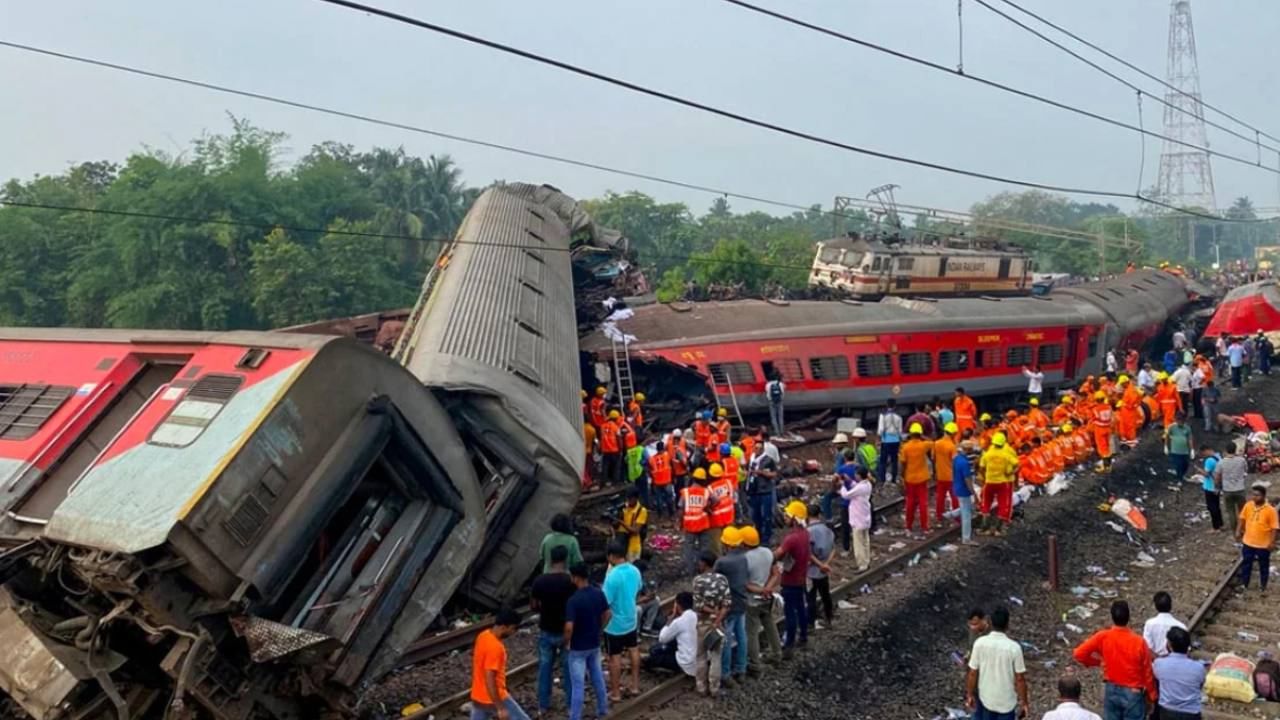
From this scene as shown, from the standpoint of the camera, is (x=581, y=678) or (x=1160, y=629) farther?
A: (x=1160, y=629)

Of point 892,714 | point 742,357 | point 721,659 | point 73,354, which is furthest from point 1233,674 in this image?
point 742,357

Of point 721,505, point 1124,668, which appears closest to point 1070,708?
point 1124,668

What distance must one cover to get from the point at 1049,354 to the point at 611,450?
47.0 feet

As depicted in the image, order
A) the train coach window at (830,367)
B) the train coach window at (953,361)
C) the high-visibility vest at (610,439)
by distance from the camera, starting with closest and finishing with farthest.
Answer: the high-visibility vest at (610,439)
the train coach window at (830,367)
the train coach window at (953,361)

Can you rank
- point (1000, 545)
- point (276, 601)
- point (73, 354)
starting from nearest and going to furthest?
point (276, 601) < point (73, 354) < point (1000, 545)

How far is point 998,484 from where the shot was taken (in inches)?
541

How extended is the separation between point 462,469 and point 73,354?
3.22 m

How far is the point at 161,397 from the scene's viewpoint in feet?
24.3

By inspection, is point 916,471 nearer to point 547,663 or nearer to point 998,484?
point 998,484

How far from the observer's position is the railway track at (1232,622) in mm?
10266

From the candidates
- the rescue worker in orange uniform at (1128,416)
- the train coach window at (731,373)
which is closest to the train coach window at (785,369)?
the train coach window at (731,373)

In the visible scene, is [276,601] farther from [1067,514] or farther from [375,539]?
[1067,514]

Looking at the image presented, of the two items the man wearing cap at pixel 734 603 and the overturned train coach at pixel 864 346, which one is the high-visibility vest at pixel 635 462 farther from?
the man wearing cap at pixel 734 603

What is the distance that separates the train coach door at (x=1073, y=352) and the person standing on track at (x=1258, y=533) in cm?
1429
